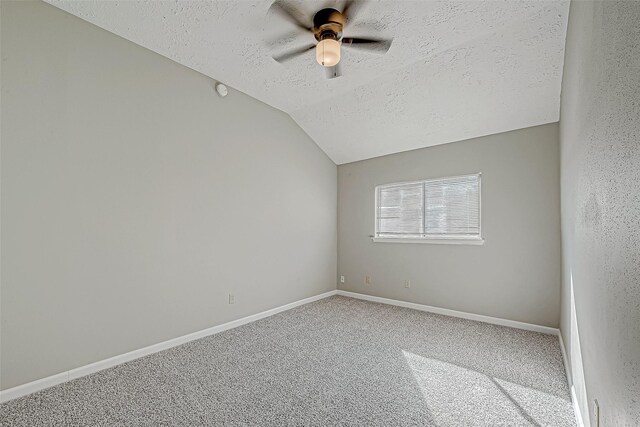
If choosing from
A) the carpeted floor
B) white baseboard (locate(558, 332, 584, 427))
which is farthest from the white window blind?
white baseboard (locate(558, 332, 584, 427))

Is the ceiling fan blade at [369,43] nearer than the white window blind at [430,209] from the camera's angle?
Yes

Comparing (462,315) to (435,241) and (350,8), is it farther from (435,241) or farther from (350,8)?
(350,8)

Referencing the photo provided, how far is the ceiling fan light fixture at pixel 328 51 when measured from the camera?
2.07m

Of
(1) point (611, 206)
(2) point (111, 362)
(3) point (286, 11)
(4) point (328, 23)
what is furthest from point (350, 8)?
(2) point (111, 362)

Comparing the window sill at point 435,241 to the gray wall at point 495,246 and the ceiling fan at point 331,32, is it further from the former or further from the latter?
the ceiling fan at point 331,32

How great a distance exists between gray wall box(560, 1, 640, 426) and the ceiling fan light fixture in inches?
53.5

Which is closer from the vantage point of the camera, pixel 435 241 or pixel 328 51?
pixel 328 51

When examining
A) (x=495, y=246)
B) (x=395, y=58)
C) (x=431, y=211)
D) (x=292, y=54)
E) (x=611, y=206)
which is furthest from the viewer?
(x=431, y=211)

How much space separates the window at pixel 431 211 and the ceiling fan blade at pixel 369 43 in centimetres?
225

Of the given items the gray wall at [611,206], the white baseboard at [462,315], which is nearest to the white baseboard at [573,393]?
the gray wall at [611,206]

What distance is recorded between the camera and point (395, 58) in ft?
9.21

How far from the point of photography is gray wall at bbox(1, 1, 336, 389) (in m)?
2.04

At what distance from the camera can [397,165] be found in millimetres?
4371

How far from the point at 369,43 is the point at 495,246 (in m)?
2.76
